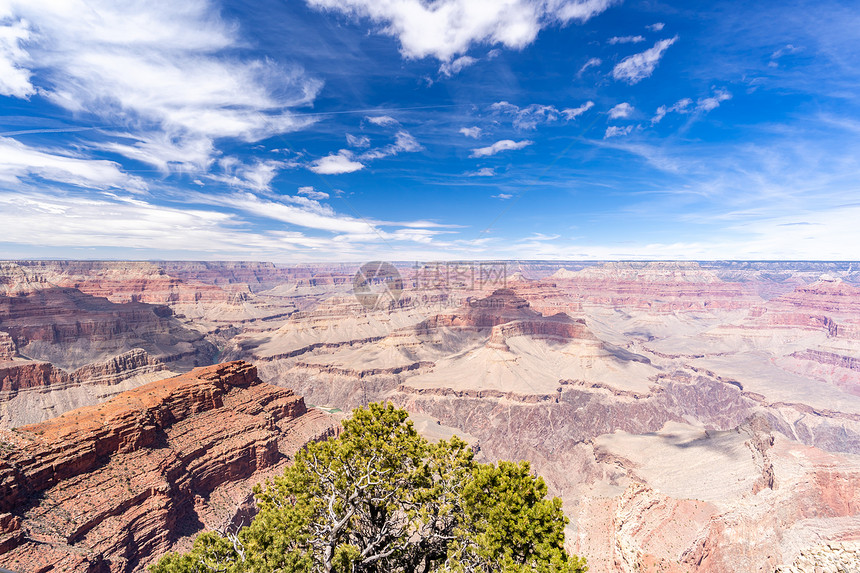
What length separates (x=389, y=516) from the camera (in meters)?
18.4

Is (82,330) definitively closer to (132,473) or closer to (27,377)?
(27,377)

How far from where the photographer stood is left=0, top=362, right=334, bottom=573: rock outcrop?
29125 millimetres

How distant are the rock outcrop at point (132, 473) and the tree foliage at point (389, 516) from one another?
22.8 m

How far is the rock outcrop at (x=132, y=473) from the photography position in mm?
29125

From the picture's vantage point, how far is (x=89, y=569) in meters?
27.8

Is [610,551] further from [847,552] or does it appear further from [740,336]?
[740,336]

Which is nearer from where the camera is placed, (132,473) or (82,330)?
(132,473)

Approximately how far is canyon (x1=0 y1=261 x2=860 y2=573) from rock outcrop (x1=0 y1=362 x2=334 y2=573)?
184 mm

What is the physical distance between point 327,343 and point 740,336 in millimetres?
233802

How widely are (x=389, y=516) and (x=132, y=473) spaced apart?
115 feet

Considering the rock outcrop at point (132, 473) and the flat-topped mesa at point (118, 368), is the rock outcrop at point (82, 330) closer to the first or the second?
the flat-topped mesa at point (118, 368)

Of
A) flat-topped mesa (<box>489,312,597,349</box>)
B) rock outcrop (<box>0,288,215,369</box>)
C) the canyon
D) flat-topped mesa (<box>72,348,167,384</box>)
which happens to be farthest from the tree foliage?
rock outcrop (<box>0,288,215,369</box>)

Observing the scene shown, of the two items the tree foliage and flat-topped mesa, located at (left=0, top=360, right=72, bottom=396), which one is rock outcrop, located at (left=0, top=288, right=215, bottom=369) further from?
the tree foliage

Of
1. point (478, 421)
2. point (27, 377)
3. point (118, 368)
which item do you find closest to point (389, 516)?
point (478, 421)
